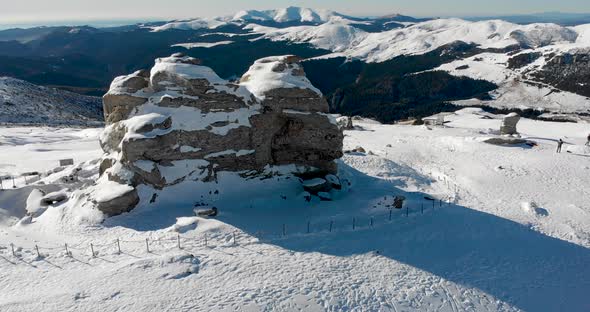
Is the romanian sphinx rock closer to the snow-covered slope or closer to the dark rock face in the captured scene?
the snow-covered slope

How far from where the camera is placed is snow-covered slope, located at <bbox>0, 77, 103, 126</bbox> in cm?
9494

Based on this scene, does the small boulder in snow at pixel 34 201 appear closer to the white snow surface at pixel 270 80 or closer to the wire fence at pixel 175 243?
the wire fence at pixel 175 243

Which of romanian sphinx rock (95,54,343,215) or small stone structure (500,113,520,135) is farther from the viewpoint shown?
small stone structure (500,113,520,135)

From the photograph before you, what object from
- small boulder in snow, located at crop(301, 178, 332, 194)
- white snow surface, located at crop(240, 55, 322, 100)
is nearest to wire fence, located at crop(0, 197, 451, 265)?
small boulder in snow, located at crop(301, 178, 332, 194)

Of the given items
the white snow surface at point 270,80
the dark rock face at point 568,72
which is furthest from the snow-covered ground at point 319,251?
the dark rock face at point 568,72

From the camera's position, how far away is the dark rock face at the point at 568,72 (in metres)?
154

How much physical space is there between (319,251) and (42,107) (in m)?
105

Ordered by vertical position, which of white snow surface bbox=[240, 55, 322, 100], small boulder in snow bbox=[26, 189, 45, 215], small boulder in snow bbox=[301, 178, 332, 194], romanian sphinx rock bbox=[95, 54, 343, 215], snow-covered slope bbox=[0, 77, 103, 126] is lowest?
snow-covered slope bbox=[0, 77, 103, 126]

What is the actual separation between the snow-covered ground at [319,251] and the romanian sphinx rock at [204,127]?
173 cm

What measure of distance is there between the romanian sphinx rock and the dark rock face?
506ft

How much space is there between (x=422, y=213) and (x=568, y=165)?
73.6ft

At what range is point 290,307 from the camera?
20.1m

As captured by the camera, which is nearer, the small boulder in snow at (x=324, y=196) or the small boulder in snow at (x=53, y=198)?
the small boulder in snow at (x=53, y=198)

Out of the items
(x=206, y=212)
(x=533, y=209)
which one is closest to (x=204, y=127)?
(x=206, y=212)
